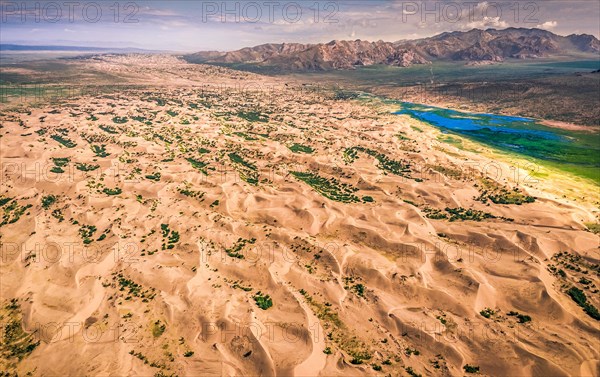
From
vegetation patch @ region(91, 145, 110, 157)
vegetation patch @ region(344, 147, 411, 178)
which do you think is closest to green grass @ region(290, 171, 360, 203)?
vegetation patch @ region(344, 147, 411, 178)

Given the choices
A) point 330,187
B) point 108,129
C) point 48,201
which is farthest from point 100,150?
point 330,187

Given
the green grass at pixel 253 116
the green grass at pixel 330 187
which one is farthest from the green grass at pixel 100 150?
the green grass at pixel 253 116

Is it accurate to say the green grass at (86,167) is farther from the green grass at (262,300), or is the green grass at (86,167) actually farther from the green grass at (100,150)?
the green grass at (262,300)

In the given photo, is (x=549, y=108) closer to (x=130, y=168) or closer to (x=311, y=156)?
(x=311, y=156)

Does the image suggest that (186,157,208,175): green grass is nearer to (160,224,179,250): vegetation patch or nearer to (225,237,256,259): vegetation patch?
(160,224,179,250): vegetation patch

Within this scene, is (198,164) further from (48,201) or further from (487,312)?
(487,312)

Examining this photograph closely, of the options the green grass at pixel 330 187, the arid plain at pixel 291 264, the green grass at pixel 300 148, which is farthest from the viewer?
the green grass at pixel 300 148
